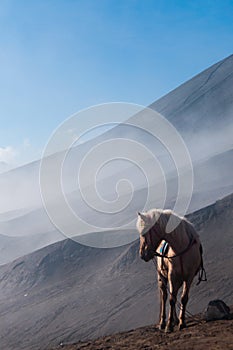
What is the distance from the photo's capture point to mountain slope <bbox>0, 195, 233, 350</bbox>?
15.0 m

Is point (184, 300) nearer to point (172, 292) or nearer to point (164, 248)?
point (172, 292)

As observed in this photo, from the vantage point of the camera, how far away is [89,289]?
19656 millimetres

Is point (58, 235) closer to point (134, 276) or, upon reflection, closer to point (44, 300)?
point (44, 300)

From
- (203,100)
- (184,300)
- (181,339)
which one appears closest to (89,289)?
(184,300)

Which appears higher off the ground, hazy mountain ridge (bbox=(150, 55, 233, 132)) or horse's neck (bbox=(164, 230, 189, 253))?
hazy mountain ridge (bbox=(150, 55, 233, 132))

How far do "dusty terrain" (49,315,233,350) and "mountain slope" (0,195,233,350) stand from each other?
23.6ft

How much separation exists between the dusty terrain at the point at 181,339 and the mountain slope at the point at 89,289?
718cm

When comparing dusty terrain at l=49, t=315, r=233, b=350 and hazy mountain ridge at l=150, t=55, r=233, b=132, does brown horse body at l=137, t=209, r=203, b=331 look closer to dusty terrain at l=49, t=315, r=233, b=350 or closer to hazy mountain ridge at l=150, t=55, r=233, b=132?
dusty terrain at l=49, t=315, r=233, b=350

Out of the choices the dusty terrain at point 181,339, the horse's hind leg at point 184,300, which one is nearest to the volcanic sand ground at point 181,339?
the dusty terrain at point 181,339

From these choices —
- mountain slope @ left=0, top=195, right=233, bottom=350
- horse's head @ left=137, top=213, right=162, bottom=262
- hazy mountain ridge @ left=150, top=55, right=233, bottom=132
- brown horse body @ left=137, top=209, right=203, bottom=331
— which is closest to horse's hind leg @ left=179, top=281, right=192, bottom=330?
brown horse body @ left=137, top=209, right=203, bottom=331

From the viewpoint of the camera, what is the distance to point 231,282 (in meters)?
14.8

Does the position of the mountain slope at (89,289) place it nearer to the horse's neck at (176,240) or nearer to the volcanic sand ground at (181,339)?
the volcanic sand ground at (181,339)

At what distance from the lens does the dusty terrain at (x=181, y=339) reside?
552 cm

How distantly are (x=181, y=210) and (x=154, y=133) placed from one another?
62825mm
